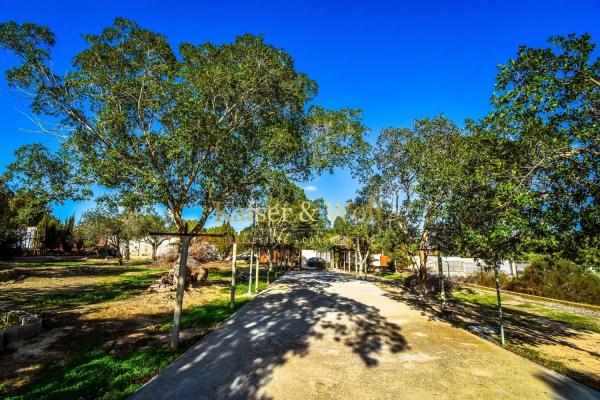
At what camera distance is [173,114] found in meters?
11.1

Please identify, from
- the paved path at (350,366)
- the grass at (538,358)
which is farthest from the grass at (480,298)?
the grass at (538,358)

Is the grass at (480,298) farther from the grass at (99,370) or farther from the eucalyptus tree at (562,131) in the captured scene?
the grass at (99,370)

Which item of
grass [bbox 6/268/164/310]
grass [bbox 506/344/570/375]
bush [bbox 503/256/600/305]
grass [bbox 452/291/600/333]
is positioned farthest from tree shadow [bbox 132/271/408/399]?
bush [bbox 503/256/600/305]

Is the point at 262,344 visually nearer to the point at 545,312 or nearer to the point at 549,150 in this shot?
A: the point at 549,150

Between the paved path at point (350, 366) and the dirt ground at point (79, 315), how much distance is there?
7.69 ft

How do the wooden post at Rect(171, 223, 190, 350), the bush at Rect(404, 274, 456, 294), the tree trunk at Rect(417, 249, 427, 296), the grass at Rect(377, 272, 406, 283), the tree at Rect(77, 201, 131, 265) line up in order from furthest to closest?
the tree at Rect(77, 201, 131, 265) < the grass at Rect(377, 272, 406, 283) < the bush at Rect(404, 274, 456, 294) < the tree trunk at Rect(417, 249, 427, 296) < the wooden post at Rect(171, 223, 190, 350)

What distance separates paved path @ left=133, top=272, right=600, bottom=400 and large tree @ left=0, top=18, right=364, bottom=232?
5444 millimetres

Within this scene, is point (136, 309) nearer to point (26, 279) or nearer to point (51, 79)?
point (51, 79)

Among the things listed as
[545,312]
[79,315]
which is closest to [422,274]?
[545,312]

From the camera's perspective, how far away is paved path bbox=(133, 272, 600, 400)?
539cm

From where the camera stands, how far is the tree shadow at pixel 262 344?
5.51 m

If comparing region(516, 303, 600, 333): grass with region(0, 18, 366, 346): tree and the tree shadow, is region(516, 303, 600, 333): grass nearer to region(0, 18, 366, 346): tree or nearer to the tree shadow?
the tree shadow

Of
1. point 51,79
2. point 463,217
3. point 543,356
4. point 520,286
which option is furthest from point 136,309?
point 520,286

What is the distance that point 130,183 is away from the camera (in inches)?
486
